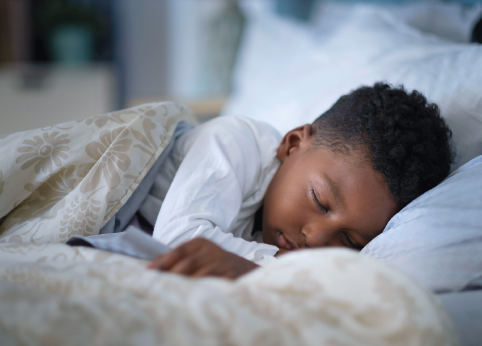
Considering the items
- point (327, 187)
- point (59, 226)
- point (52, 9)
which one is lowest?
point (59, 226)

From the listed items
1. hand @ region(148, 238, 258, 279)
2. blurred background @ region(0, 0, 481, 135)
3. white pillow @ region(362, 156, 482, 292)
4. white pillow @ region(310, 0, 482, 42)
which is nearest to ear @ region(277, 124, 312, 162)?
white pillow @ region(362, 156, 482, 292)

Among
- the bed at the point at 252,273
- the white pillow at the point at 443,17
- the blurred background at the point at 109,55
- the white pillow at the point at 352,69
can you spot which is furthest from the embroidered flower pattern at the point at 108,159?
the blurred background at the point at 109,55

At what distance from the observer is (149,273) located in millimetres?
351

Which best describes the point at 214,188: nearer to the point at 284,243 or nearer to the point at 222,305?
the point at 284,243

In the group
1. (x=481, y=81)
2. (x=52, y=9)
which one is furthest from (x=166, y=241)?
(x=52, y=9)

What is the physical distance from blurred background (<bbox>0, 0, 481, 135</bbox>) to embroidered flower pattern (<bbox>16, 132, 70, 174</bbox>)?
123 cm

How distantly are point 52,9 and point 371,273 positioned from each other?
97.4 inches

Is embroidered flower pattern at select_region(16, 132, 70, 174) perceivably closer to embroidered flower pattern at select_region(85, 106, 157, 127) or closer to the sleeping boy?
embroidered flower pattern at select_region(85, 106, 157, 127)

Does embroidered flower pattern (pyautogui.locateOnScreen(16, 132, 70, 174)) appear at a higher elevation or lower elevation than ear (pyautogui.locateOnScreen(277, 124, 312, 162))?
lower

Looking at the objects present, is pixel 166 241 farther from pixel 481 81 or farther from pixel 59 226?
pixel 481 81

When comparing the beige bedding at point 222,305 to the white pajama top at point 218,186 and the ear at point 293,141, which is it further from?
the ear at point 293,141

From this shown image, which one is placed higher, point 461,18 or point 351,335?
point 461,18

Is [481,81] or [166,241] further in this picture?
[481,81]

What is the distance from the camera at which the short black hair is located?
2.07ft
